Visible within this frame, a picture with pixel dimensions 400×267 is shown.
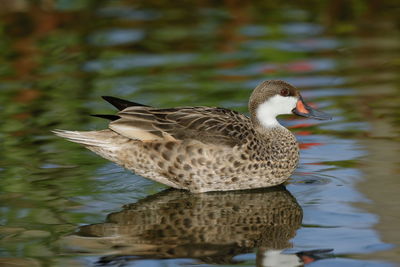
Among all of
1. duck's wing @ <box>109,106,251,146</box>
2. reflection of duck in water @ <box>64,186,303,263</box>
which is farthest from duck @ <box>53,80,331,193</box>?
reflection of duck in water @ <box>64,186,303,263</box>

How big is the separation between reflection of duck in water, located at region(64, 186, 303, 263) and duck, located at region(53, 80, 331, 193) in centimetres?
15

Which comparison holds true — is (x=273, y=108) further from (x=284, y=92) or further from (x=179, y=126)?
(x=179, y=126)

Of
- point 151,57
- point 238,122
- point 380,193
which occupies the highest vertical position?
point 151,57

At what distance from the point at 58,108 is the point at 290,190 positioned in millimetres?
3361

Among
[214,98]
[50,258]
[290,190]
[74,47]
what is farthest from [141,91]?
[50,258]

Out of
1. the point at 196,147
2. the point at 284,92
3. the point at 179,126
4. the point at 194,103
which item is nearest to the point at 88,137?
the point at 179,126

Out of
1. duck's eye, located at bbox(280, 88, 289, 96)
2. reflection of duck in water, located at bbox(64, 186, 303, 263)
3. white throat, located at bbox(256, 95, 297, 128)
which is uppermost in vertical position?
duck's eye, located at bbox(280, 88, 289, 96)

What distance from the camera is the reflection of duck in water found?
646 cm

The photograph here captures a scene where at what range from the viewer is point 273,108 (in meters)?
8.16

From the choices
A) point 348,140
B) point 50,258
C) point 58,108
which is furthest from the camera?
point 58,108

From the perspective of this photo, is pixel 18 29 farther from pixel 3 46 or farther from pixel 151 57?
pixel 151 57

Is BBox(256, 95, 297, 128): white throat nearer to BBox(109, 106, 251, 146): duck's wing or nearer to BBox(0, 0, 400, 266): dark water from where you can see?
BBox(109, 106, 251, 146): duck's wing

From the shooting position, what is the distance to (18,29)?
13.5 metres

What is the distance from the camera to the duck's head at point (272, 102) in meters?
8.09
